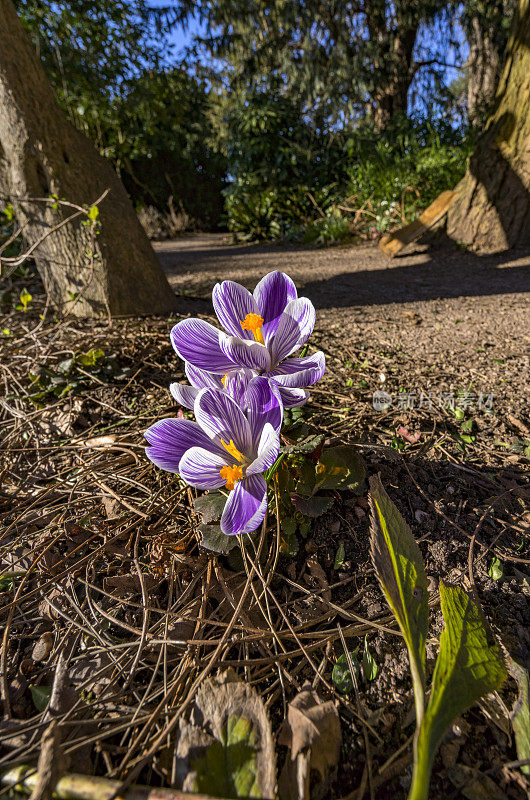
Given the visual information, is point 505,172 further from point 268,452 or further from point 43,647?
point 43,647

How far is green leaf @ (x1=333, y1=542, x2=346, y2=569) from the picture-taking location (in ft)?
3.21

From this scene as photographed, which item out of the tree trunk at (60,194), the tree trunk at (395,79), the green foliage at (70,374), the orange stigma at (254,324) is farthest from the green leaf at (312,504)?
the tree trunk at (395,79)

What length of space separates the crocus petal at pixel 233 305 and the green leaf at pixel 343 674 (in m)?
0.68

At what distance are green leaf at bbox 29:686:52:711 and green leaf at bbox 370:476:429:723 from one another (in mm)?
642

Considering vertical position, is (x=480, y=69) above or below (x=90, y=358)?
above

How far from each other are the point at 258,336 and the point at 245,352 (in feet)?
0.20

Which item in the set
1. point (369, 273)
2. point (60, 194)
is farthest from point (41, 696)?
point (369, 273)

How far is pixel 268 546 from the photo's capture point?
1.01m

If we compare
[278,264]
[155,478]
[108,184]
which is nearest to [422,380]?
[155,478]

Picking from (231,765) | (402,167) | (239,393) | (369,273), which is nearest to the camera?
(231,765)

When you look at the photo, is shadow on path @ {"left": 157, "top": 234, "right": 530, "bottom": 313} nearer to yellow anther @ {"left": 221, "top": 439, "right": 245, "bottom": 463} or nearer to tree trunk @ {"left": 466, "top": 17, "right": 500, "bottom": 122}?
yellow anther @ {"left": 221, "top": 439, "right": 245, "bottom": 463}

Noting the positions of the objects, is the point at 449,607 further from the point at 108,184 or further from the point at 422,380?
the point at 108,184

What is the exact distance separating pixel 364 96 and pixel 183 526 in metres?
8.52

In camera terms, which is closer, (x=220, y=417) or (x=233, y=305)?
(x=220, y=417)
